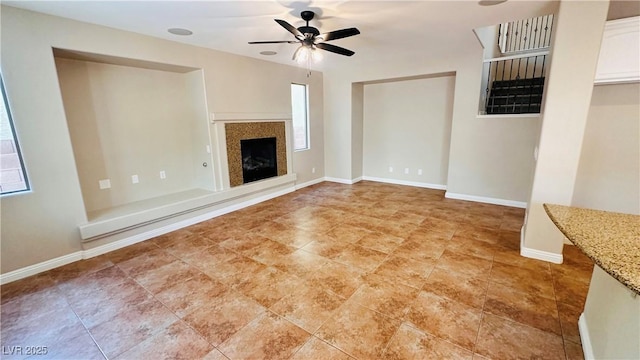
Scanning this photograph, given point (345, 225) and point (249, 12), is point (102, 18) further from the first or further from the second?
point (345, 225)

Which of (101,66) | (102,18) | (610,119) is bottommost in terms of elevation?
(610,119)

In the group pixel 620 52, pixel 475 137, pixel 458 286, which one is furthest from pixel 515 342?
pixel 475 137

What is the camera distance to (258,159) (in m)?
5.03

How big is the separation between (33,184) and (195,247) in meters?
1.68

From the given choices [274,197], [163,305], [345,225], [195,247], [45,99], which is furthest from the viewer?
[274,197]

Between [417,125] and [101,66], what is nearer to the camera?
[101,66]

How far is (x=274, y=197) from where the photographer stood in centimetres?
536

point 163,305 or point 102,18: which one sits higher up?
point 102,18

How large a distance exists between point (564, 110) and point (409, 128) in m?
3.41

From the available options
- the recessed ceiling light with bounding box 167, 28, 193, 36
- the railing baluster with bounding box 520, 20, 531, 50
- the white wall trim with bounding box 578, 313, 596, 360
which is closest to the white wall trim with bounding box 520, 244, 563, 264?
the white wall trim with bounding box 578, 313, 596, 360

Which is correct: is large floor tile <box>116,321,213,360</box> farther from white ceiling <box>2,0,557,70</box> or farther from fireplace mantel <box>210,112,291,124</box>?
fireplace mantel <box>210,112,291,124</box>

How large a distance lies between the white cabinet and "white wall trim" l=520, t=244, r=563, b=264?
1.79 metres

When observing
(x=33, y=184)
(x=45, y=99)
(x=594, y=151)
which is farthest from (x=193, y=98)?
(x=594, y=151)

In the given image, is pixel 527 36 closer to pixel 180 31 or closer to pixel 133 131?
pixel 180 31
